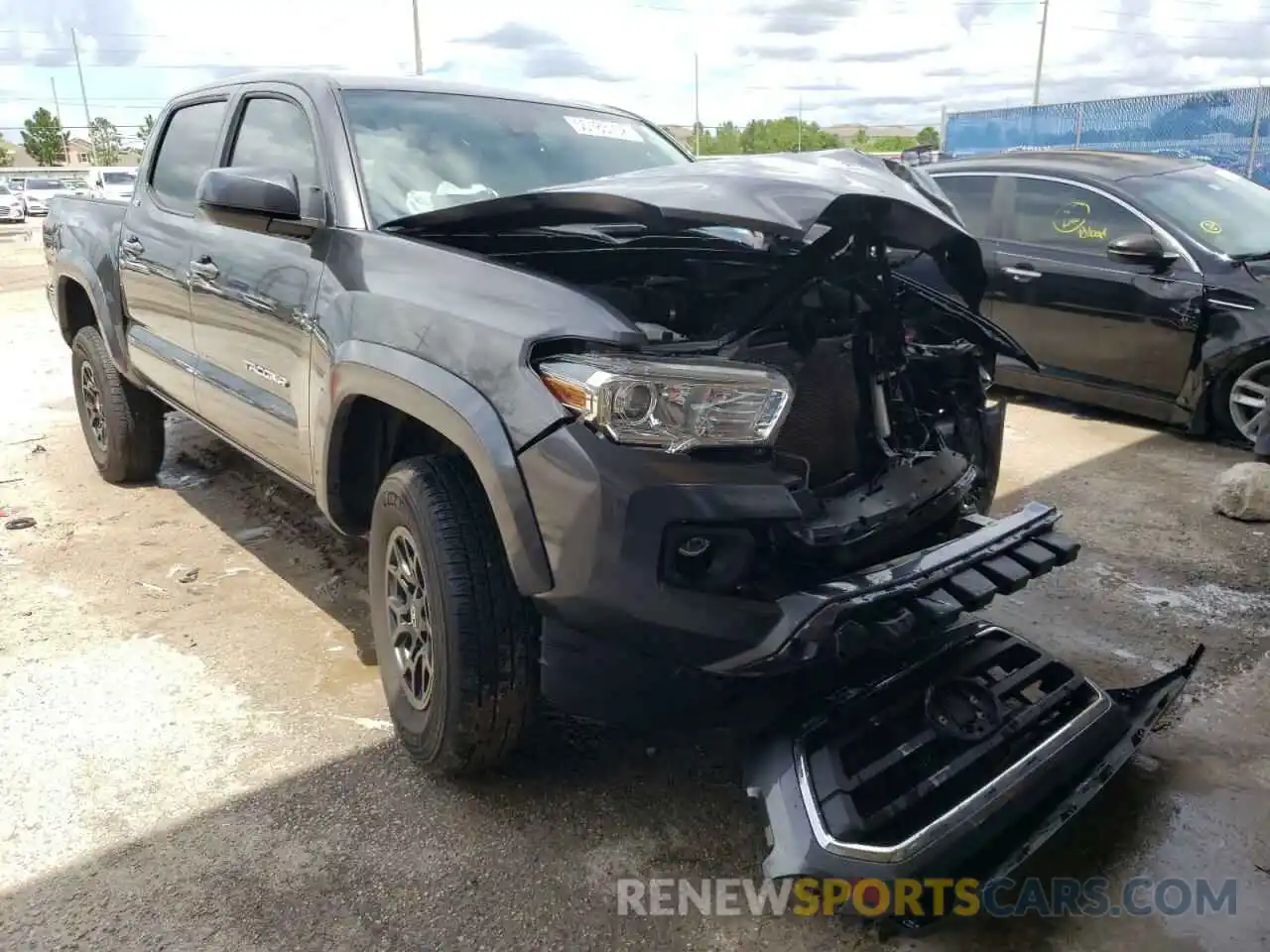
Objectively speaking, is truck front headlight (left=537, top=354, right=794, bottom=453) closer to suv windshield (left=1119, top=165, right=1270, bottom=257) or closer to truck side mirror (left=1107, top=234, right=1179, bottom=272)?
truck side mirror (left=1107, top=234, right=1179, bottom=272)

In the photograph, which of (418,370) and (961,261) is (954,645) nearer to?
(961,261)

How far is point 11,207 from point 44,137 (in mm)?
39090

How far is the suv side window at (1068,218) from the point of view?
6.13m

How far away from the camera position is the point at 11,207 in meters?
31.6

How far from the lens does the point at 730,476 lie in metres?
2.12

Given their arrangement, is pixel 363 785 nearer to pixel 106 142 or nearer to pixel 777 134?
pixel 777 134

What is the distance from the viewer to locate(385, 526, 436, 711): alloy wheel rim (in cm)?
261

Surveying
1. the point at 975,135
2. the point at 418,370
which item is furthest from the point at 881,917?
the point at 975,135

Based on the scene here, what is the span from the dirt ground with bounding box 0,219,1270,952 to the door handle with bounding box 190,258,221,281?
1239 millimetres

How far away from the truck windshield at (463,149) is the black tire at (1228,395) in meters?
3.74

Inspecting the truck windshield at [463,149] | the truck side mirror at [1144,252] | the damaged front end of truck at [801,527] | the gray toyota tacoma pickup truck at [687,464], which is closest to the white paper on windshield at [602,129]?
the truck windshield at [463,149]

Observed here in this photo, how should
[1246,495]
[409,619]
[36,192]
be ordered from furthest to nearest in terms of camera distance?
[36,192]
[1246,495]
[409,619]

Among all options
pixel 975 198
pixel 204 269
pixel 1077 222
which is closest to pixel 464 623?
pixel 204 269

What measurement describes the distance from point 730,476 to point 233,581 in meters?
2.74
